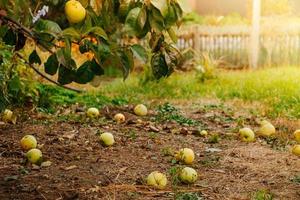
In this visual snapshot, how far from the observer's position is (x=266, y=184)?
14.8ft

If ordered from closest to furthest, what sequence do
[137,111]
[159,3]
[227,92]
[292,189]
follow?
[159,3] < [292,189] < [137,111] < [227,92]

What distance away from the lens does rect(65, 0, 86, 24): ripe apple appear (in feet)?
10.1

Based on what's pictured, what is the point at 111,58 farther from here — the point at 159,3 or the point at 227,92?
the point at 227,92

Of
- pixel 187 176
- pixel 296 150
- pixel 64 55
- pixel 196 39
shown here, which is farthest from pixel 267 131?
pixel 196 39

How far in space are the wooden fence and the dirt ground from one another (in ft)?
23.4

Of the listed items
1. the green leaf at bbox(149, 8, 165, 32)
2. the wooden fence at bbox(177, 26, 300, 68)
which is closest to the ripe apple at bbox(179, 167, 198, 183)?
the green leaf at bbox(149, 8, 165, 32)

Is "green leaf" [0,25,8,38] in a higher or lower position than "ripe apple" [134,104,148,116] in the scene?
higher

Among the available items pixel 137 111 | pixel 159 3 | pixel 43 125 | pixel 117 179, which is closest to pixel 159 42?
pixel 159 3

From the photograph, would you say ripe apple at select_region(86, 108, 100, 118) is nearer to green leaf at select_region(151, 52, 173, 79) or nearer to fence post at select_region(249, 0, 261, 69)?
green leaf at select_region(151, 52, 173, 79)

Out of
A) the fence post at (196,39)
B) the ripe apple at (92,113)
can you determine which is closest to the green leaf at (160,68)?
the ripe apple at (92,113)

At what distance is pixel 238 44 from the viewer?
14.5 m

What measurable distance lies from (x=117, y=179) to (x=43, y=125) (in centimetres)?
232

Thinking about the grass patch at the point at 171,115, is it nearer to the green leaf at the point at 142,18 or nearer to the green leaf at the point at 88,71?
the green leaf at the point at 88,71

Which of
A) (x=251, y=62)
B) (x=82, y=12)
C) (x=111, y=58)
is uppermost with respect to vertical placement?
(x=82, y=12)
